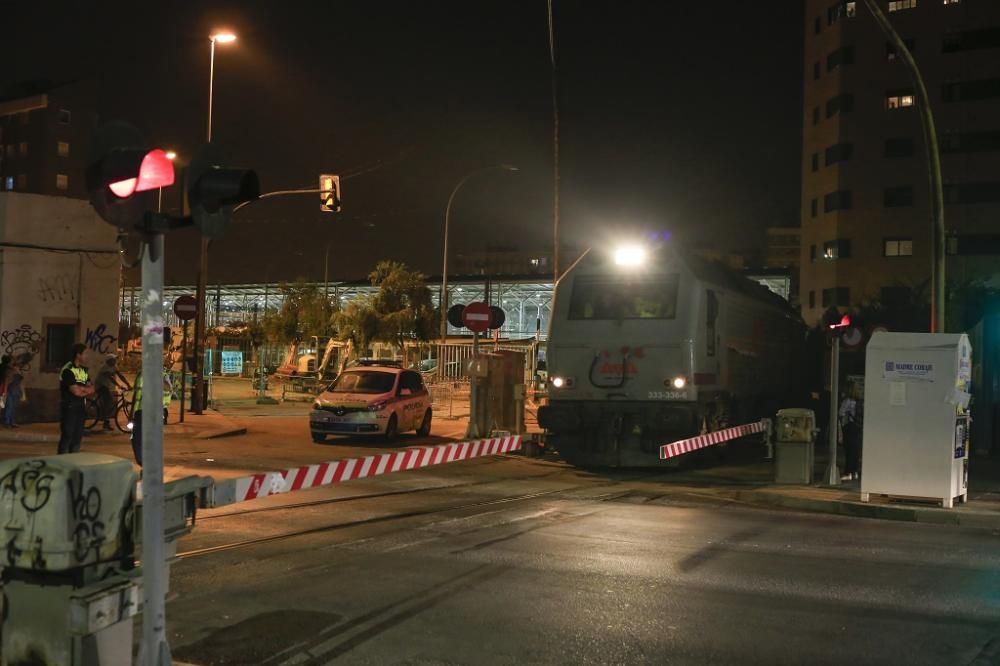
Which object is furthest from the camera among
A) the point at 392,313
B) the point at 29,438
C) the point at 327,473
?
the point at 392,313

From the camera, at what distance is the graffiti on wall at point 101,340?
72.1 feet

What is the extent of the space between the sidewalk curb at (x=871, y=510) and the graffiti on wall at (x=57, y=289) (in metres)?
15.0

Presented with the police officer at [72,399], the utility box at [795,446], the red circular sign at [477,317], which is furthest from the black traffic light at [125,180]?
the red circular sign at [477,317]

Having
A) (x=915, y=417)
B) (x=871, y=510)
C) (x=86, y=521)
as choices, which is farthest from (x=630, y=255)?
(x=86, y=521)

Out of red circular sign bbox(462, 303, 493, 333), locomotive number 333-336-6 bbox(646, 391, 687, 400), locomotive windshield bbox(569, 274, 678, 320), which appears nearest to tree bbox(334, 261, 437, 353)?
red circular sign bbox(462, 303, 493, 333)

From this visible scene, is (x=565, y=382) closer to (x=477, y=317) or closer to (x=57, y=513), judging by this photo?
(x=477, y=317)

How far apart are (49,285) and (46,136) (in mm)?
68239

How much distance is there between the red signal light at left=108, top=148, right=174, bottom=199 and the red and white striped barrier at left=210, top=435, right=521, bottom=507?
5.78ft

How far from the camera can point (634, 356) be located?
55.8 ft

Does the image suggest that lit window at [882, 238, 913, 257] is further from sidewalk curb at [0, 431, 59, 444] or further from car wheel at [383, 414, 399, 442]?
sidewalk curb at [0, 431, 59, 444]

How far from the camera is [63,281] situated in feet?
70.8

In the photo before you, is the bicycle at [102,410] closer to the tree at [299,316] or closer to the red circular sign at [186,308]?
the red circular sign at [186,308]

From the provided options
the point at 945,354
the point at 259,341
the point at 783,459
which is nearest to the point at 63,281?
the point at 783,459

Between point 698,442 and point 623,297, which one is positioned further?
point 623,297
